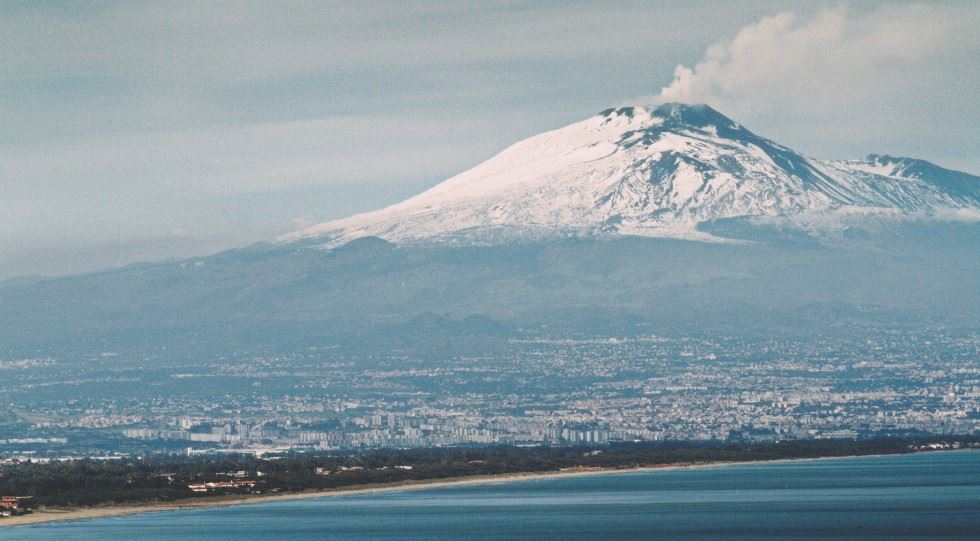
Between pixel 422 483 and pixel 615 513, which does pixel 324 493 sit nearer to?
pixel 422 483

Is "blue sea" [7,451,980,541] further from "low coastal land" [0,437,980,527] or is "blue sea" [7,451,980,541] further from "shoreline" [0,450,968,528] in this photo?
"low coastal land" [0,437,980,527]

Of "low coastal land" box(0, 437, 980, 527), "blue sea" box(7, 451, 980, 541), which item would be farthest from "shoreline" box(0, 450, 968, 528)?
"blue sea" box(7, 451, 980, 541)

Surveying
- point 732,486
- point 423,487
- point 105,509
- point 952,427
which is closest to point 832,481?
point 732,486

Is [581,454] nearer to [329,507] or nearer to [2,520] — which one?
[329,507]

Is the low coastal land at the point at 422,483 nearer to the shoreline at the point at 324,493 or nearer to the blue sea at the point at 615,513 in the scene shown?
the shoreline at the point at 324,493

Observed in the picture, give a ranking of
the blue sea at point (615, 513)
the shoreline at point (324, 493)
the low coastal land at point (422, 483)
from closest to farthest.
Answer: the blue sea at point (615, 513), the shoreline at point (324, 493), the low coastal land at point (422, 483)

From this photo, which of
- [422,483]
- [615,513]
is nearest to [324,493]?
[422,483]

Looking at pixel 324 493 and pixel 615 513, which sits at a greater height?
pixel 324 493

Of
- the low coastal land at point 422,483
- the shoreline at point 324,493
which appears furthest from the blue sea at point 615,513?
the low coastal land at point 422,483
